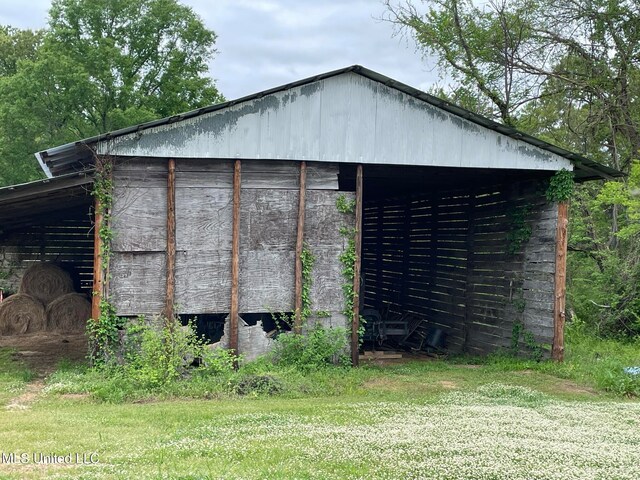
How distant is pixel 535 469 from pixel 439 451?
0.91m

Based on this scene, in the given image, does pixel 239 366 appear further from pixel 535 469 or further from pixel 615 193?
pixel 615 193

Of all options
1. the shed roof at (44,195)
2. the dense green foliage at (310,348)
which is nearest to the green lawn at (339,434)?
the dense green foliage at (310,348)

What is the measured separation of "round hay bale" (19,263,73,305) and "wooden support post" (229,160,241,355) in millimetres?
6636

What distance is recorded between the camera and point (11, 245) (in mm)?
17844

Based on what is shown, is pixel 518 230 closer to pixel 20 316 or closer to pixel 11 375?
pixel 11 375

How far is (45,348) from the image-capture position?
14.2m

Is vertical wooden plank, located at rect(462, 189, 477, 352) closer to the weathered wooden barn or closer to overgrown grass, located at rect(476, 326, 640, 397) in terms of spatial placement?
the weathered wooden barn

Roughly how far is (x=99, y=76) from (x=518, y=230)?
26361 millimetres

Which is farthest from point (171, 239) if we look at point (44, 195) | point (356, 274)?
point (356, 274)

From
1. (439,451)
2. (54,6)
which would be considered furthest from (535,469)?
(54,6)

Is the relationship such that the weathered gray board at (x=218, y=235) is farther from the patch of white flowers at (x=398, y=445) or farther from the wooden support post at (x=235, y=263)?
the patch of white flowers at (x=398, y=445)

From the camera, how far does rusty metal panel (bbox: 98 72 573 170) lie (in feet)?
36.3

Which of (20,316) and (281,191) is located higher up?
(281,191)

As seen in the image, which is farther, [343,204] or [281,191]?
[343,204]
